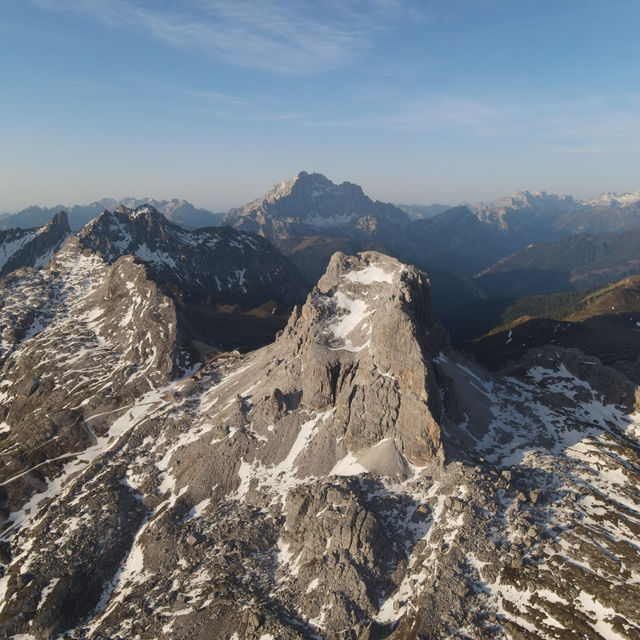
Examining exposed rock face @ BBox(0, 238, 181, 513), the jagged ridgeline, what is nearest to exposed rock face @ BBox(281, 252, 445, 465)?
the jagged ridgeline

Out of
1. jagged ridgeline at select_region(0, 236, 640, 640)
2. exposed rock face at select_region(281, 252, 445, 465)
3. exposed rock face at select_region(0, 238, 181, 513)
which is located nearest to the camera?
jagged ridgeline at select_region(0, 236, 640, 640)

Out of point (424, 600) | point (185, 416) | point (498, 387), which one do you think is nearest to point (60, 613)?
point (185, 416)

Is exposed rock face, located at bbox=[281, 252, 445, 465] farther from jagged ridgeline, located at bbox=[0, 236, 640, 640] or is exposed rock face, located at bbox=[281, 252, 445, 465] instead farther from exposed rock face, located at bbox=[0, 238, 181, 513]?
exposed rock face, located at bbox=[0, 238, 181, 513]

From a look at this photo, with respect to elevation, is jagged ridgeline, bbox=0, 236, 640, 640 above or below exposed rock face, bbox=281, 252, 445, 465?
below

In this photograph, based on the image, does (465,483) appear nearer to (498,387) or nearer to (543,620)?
(543,620)

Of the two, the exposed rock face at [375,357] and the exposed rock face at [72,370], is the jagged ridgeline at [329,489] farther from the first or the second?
the exposed rock face at [72,370]

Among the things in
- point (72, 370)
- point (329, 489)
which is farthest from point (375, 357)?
point (72, 370)

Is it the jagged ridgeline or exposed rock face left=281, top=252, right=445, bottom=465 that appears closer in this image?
the jagged ridgeline

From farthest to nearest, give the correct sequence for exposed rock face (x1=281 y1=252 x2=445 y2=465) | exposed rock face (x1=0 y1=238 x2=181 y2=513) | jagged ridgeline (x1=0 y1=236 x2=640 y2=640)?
1. exposed rock face (x1=0 y1=238 x2=181 y2=513)
2. exposed rock face (x1=281 y1=252 x2=445 y2=465)
3. jagged ridgeline (x1=0 y1=236 x2=640 y2=640)

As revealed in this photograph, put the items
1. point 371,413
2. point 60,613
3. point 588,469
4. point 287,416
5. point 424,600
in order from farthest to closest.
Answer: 1. point 287,416
2. point 371,413
3. point 588,469
4. point 60,613
5. point 424,600
